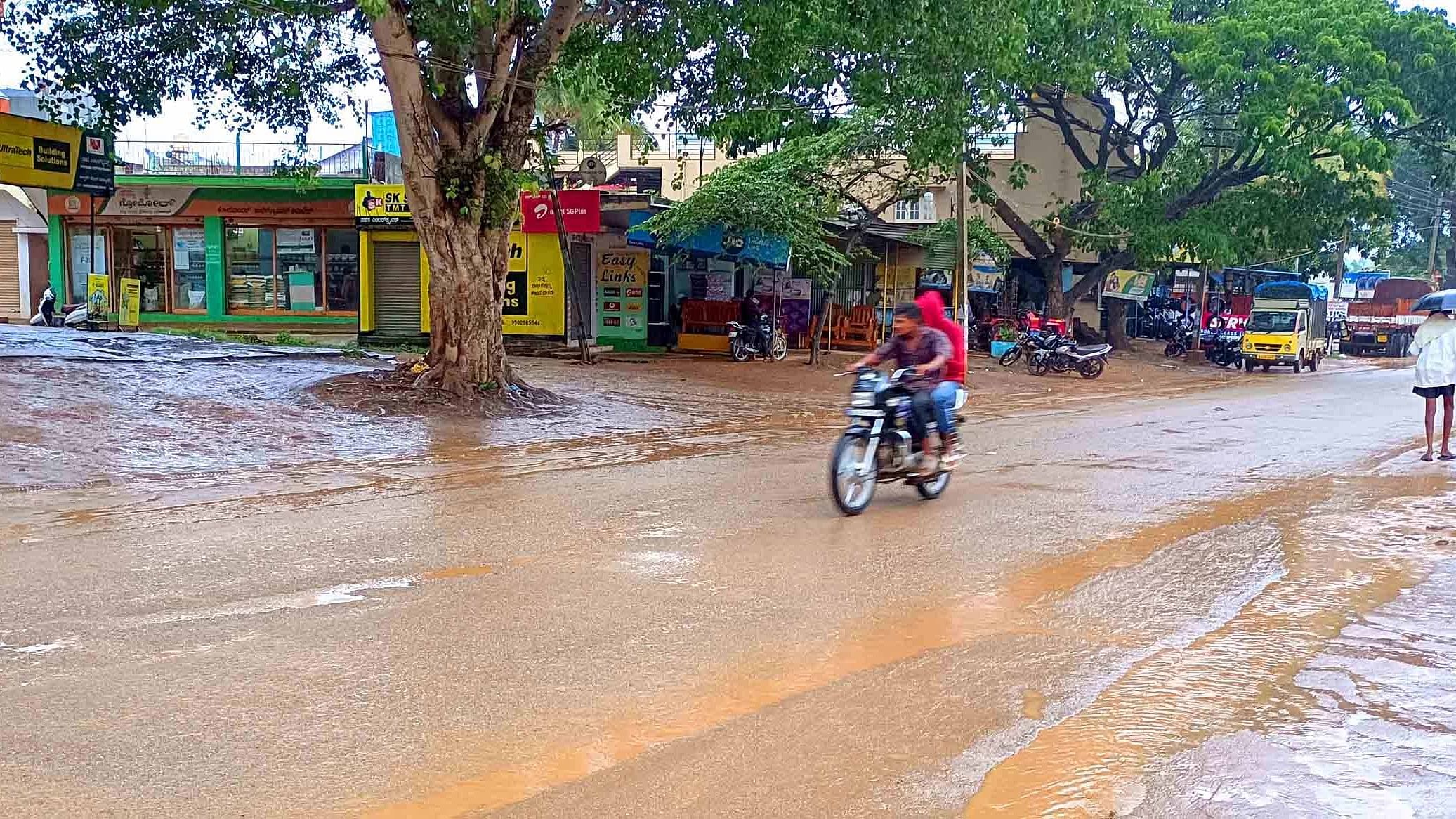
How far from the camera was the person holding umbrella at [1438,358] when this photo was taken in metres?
11.8

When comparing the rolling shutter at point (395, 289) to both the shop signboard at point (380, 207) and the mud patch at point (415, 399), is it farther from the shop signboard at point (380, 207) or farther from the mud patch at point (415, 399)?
the mud patch at point (415, 399)

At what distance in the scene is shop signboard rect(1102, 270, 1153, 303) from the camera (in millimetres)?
37781

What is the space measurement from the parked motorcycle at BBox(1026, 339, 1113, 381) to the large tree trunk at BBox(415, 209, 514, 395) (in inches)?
610

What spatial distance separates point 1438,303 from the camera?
11758 millimetres

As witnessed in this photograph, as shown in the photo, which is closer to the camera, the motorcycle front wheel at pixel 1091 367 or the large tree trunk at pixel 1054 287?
the motorcycle front wheel at pixel 1091 367

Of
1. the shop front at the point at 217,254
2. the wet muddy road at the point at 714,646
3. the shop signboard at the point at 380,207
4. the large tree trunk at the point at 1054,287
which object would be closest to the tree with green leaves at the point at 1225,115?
the large tree trunk at the point at 1054,287

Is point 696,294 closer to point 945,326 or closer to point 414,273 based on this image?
point 414,273

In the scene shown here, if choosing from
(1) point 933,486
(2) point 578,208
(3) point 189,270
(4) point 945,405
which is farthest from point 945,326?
(3) point 189,270

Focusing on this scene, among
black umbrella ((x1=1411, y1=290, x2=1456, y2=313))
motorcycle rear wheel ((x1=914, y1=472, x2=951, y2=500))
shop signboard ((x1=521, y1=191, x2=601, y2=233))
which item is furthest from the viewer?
shop signboard ((x1=521, y1=191, x2=601, y2=233))

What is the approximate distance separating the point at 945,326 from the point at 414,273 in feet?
62.5

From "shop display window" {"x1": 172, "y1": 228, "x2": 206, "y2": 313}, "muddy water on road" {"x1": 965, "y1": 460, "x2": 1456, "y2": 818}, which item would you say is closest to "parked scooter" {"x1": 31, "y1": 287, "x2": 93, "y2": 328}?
"shop display window" {"x1": 172, "y1": 228, "x2": 206, "y2": 313}

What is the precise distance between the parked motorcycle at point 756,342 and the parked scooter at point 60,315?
13.8 m

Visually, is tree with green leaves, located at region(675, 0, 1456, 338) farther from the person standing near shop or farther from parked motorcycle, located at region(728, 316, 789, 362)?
the person standing near shop

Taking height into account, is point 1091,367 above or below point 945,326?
below
